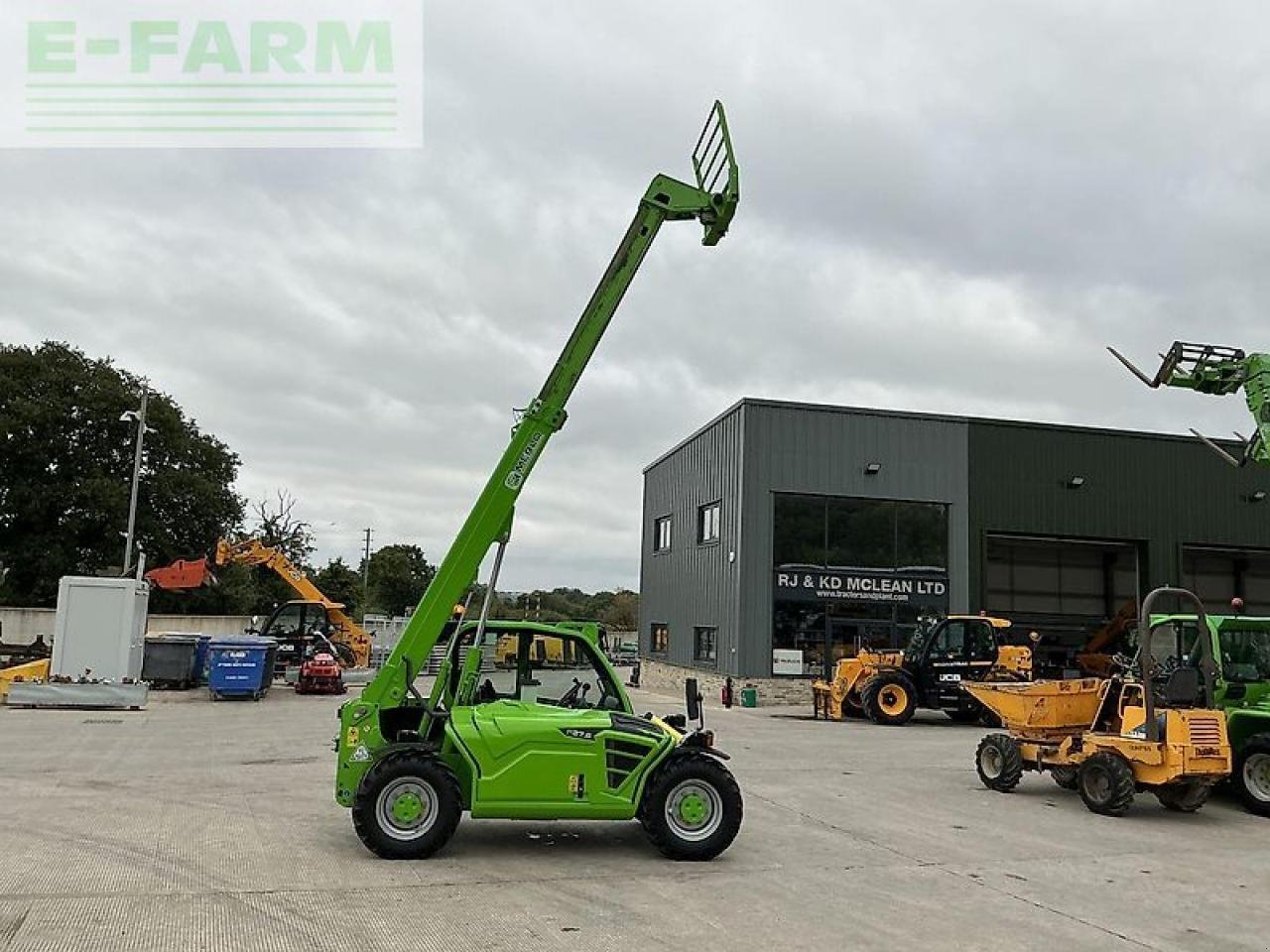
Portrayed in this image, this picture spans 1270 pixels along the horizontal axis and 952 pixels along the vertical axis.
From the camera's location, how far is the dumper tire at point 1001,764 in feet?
40.0

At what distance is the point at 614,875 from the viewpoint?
24.9ft

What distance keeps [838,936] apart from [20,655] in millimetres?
25831

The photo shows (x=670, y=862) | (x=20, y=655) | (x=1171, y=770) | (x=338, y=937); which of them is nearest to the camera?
(x=338, y=937)

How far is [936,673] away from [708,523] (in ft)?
30.4

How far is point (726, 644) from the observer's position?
27.0 m

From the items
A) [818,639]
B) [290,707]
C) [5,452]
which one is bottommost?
[290,707]

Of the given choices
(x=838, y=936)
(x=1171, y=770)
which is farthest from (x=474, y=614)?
(x=1171, y=770)

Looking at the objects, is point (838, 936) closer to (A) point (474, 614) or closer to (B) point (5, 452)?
(A) point (474, 614)

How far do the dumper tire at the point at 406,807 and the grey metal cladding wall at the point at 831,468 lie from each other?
18796 mm

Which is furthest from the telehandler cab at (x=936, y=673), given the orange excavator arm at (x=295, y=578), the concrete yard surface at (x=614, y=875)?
the orange excavator arm at (x=295, y=578)

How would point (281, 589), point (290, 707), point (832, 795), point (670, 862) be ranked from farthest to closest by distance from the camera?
point (281, 589) < point (290, 707) < point (832, 795) < point (670, 862)

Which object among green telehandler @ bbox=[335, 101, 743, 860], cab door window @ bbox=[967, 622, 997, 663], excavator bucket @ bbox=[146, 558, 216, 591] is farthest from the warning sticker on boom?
excavator bucket @ bbox=[146, 558, 216, 591]

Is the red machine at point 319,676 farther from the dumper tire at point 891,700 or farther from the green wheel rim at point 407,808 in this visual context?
the green wheel rim at point 407,808

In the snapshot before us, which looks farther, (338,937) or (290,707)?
A: (290,707)
